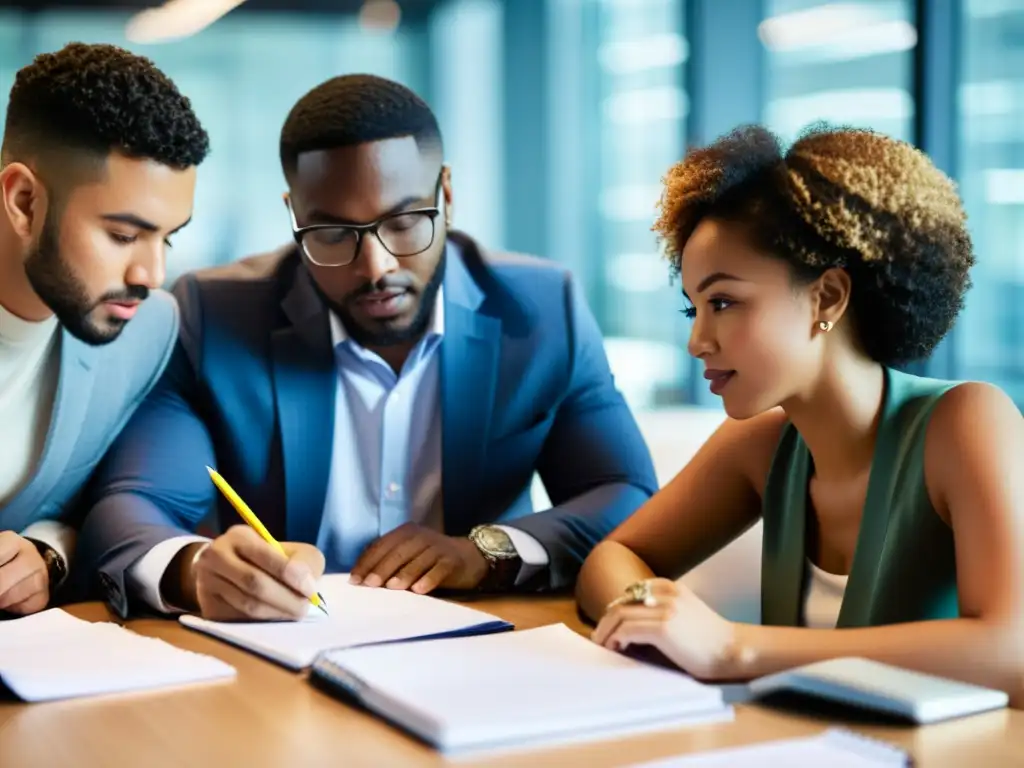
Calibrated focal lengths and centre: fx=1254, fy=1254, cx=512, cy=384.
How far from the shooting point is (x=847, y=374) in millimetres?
1555

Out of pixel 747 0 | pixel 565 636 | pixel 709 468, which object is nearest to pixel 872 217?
pixel 709 468

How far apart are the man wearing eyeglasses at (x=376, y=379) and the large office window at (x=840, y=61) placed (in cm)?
263

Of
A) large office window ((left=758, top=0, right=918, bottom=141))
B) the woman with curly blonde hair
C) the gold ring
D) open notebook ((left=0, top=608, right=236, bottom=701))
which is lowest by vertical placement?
open notebook ((left=0, top=608, right=236, bottom=701))

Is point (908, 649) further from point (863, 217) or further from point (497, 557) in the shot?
point (497, 557)

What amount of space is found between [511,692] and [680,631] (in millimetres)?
208

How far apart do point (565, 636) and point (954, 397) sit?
0.54m

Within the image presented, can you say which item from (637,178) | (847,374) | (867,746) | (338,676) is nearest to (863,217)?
(847,374)

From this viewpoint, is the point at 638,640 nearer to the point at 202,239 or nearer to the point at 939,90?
the point at 202,239

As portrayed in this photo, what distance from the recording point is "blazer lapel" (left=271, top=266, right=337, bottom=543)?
2152mm

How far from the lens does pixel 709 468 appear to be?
1.81 metres

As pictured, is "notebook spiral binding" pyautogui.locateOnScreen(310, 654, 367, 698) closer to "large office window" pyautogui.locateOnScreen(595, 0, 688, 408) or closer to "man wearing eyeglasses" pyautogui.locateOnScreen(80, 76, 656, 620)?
"man wearing eyeglasses" pyautogui.locateOnScreen(80, 76, 656, 620)

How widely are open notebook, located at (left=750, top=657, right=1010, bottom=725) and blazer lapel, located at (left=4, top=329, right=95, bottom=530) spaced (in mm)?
1265

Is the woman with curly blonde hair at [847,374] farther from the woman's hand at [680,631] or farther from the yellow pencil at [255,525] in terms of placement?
the yellow pencil at [255,525]

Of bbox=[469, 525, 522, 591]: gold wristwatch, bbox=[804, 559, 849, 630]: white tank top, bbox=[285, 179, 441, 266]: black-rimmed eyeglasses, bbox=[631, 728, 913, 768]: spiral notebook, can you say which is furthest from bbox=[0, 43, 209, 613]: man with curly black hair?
bbox=[631, 728, 913, 768]: spiral notebook
